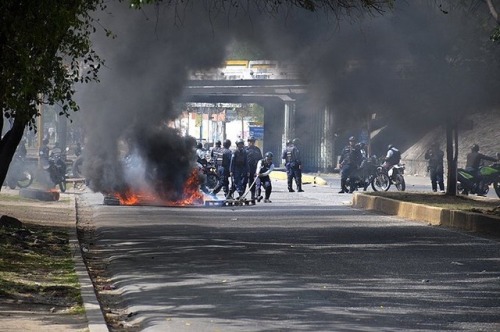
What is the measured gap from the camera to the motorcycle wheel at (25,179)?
128 ft

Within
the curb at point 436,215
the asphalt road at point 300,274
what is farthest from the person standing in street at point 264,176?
the asphalt road at point 300,274

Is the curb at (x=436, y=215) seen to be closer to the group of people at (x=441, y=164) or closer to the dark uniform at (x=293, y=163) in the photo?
the group of people at (x=441, y=164)

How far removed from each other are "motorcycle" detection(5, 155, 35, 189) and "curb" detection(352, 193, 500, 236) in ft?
46.4

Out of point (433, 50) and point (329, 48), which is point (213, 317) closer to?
point (433, 50)

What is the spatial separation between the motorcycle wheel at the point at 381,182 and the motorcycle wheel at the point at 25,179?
1118 centimetres

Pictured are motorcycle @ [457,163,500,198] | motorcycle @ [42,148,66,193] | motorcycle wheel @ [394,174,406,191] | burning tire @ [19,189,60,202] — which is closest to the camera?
burning tire @ [19,189,60,202]

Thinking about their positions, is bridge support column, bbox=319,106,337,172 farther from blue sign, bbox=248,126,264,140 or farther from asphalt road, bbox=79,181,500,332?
asphalt road, bbox=79,181,500,332

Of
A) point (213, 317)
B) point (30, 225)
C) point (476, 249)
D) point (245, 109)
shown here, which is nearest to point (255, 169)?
point (30, 225)

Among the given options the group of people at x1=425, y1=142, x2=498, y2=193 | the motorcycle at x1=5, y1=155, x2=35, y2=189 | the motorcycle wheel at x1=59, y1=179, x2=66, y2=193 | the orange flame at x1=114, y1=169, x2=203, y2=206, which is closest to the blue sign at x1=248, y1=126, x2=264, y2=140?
the motorcycle at x1=5, y1=155, x2=35, y2=189

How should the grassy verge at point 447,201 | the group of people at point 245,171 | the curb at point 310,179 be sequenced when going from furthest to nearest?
the curb at point 310,179, the group of people at point 245,171, the grassy verge at point 447,201

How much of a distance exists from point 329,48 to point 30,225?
1413 cm

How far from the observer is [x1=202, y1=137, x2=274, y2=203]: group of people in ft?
103

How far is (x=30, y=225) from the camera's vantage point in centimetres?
2091

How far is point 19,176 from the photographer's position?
39.2 m
